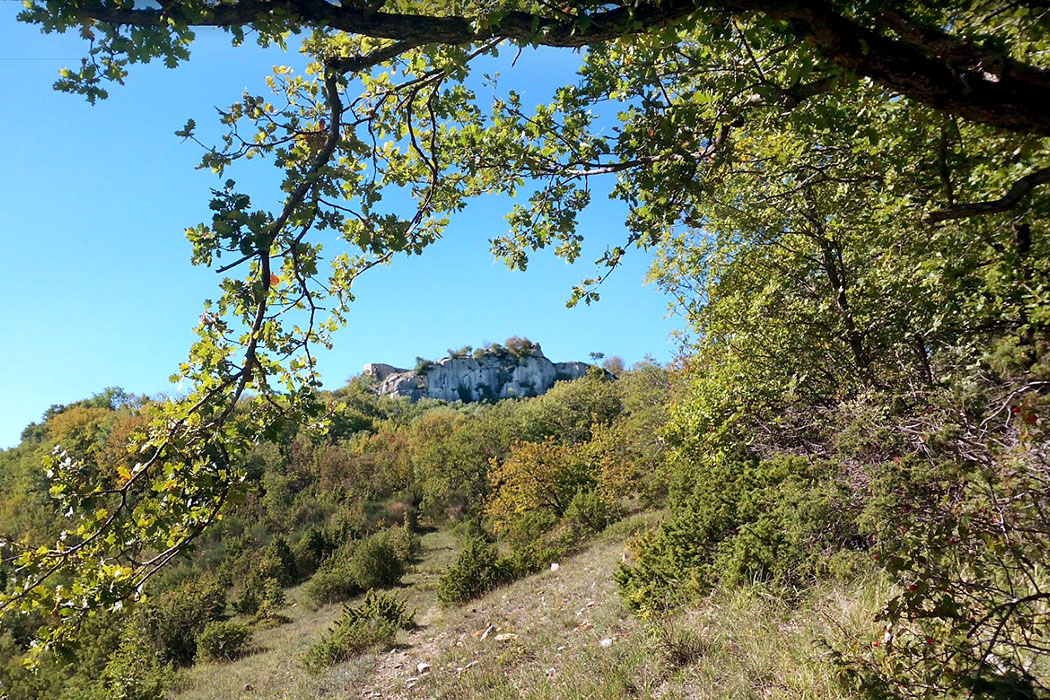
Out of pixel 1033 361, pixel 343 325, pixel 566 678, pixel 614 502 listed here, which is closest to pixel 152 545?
pixel 343 325

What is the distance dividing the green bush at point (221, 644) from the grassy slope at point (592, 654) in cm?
166

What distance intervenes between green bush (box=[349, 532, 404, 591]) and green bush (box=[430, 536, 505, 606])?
19.4 feet

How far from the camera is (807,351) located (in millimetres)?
8102

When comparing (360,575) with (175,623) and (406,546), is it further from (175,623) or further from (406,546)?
(175,623)

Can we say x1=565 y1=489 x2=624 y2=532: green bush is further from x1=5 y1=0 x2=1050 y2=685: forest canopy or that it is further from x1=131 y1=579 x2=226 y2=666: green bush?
x1=5 y1=0 x2=1050 y2=685: forest canopy

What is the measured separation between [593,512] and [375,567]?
850 centimetres

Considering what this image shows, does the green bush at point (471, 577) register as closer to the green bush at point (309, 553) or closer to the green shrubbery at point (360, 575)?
the green shrubbery at point (360, 575)

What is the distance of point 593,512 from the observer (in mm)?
20109

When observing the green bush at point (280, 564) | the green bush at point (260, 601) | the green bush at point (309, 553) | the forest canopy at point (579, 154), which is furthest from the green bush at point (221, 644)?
the forest canopy at point (579, 154)

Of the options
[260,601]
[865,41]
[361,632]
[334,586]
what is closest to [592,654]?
[865,41]

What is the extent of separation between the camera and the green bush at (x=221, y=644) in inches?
564

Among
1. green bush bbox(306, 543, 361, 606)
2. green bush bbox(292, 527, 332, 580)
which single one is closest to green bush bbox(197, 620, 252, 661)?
green bush bbox(306, 543, 361, 606)

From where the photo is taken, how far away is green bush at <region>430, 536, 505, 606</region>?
1396 cm

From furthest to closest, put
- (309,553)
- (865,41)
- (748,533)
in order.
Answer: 1. (309,553)
2. (748,533)
3. (865,41)
